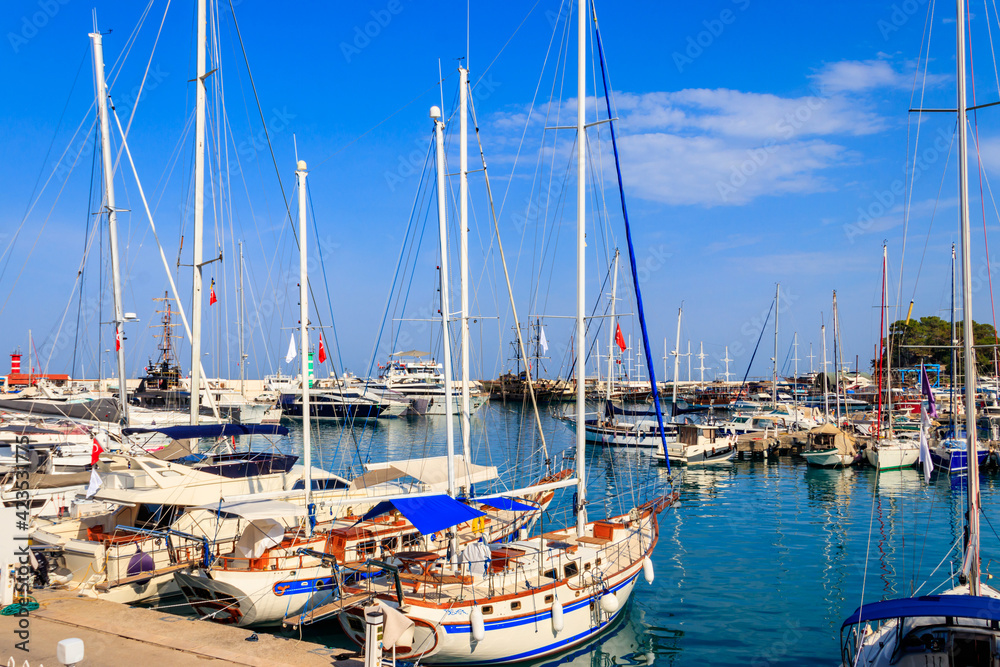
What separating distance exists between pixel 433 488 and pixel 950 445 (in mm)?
32677

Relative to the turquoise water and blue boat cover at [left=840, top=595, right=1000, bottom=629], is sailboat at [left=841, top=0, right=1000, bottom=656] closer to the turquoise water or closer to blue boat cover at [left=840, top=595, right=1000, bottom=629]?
blue boat cover at [left=840, top=595, right=1000, bottom=629]

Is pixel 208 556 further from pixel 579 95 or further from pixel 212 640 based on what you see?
pixel 579 95

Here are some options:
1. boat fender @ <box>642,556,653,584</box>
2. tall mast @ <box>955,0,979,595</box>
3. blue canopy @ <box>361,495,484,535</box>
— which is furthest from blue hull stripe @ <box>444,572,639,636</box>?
tall mast @ <box>955,0,979,595</box>

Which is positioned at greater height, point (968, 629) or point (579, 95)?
point (579, 95)

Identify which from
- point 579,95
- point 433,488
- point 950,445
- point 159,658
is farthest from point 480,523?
point 950,445

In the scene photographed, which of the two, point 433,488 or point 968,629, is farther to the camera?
point 433,488

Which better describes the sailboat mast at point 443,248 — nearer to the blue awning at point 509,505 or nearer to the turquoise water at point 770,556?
the blue awning at point 509,505

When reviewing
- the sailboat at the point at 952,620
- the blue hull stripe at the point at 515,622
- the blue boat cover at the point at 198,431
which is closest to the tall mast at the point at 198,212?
the blue boat cover at the point at 198,431

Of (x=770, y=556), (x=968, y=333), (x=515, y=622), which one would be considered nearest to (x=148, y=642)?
(x=515, y=622)

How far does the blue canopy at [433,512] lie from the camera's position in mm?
14320

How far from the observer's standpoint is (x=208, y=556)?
1622 centimetres

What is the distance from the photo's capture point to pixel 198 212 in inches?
840

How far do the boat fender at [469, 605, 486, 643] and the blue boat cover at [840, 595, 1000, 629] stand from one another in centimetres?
647

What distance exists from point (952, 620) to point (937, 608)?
597 millimetres
